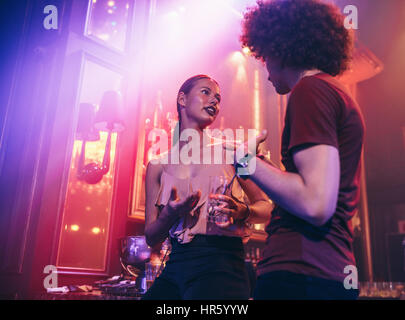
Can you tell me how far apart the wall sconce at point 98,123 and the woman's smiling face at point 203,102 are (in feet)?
4.18

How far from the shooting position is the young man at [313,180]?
97cm

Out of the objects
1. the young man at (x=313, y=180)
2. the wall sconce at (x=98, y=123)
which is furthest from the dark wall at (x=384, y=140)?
the young man at (x=313, y=180)

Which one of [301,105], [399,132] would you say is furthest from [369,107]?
[301,105]

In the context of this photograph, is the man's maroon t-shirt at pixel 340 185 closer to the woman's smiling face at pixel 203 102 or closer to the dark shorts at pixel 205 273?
the dark shorts at pixel 205 273

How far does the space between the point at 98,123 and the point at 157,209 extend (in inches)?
60.6

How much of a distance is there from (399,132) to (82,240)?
699 centimetres

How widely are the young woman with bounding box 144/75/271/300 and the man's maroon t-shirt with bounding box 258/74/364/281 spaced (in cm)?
40

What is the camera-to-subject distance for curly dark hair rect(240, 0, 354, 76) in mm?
1232

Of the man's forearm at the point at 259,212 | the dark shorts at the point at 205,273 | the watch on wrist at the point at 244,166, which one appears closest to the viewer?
the watch on wrist at the point at 244,166

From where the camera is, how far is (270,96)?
5457 mm

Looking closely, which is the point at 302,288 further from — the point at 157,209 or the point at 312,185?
the point at 157,209

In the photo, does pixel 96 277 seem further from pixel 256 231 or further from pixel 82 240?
pixel 256 231

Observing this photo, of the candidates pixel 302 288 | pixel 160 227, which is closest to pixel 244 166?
pixel 302 288

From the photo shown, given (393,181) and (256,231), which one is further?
(393,181)
